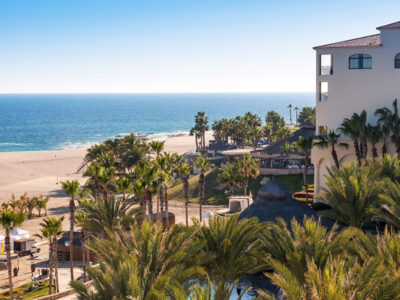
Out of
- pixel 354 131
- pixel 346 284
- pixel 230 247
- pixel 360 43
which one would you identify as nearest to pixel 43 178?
pixel 354 131

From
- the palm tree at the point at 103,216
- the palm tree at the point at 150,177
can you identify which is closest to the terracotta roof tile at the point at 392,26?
the palm tree at the point at 150,177

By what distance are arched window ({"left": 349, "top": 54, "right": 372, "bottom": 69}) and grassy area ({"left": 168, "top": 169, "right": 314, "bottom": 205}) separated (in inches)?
668

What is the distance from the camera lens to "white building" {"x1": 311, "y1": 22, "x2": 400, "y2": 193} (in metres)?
44.6

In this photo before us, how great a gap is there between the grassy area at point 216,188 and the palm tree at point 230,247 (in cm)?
3535

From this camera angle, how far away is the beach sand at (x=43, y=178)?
54000mm

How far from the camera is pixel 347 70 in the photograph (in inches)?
1793

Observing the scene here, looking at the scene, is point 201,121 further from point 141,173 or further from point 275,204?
point 275,204

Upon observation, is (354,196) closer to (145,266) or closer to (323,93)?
(145,266)

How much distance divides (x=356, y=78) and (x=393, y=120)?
513 centimetres

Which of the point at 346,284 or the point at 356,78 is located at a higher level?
the point at 356,78

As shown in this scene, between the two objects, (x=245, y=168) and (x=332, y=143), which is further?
(x=245, y=168)

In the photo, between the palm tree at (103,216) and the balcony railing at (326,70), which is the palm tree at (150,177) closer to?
the palm tree at (103,216)

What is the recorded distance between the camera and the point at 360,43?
45.8 metres

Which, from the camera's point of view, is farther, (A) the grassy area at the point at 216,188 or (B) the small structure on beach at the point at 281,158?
(B) the small structure on beach at the point at 281,158
